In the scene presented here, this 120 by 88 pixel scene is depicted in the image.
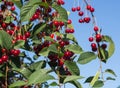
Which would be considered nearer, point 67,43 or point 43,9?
point 67,43

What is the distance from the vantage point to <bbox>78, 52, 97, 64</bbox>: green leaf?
239cm

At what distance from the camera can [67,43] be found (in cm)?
252

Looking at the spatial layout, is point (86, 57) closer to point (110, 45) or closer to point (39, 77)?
point (110, 45)

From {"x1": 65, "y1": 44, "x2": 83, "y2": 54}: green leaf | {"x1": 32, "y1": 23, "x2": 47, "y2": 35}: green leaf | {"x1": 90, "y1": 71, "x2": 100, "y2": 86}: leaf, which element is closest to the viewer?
{"x1": 90, "y1": 71, "x2": 100, "y2": 86}: leaf

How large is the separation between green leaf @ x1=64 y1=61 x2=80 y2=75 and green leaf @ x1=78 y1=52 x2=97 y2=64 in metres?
0.05

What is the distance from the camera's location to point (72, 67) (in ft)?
7.80

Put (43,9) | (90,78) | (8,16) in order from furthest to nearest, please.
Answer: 1. (8,16)
2. (43,9)
3. (90,78)

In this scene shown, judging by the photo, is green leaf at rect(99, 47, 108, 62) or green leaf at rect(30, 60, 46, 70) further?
green leaf at rect(30, 60, 46, 70)

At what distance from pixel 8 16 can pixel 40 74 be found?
0.76 m

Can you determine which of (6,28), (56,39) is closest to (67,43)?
(56,39)

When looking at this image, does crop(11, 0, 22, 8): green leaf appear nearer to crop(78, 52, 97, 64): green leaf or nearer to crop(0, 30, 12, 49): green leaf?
crop(0, 30, 12, 49): green leaf

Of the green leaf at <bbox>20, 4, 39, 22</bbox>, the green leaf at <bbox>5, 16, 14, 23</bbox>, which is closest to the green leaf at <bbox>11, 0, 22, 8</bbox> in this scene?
the green leaf at <bbox>5, 16, 14, 23</bbox>

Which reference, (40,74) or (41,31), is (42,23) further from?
(40,74)

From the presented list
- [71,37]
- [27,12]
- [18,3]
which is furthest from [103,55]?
[18,3]
